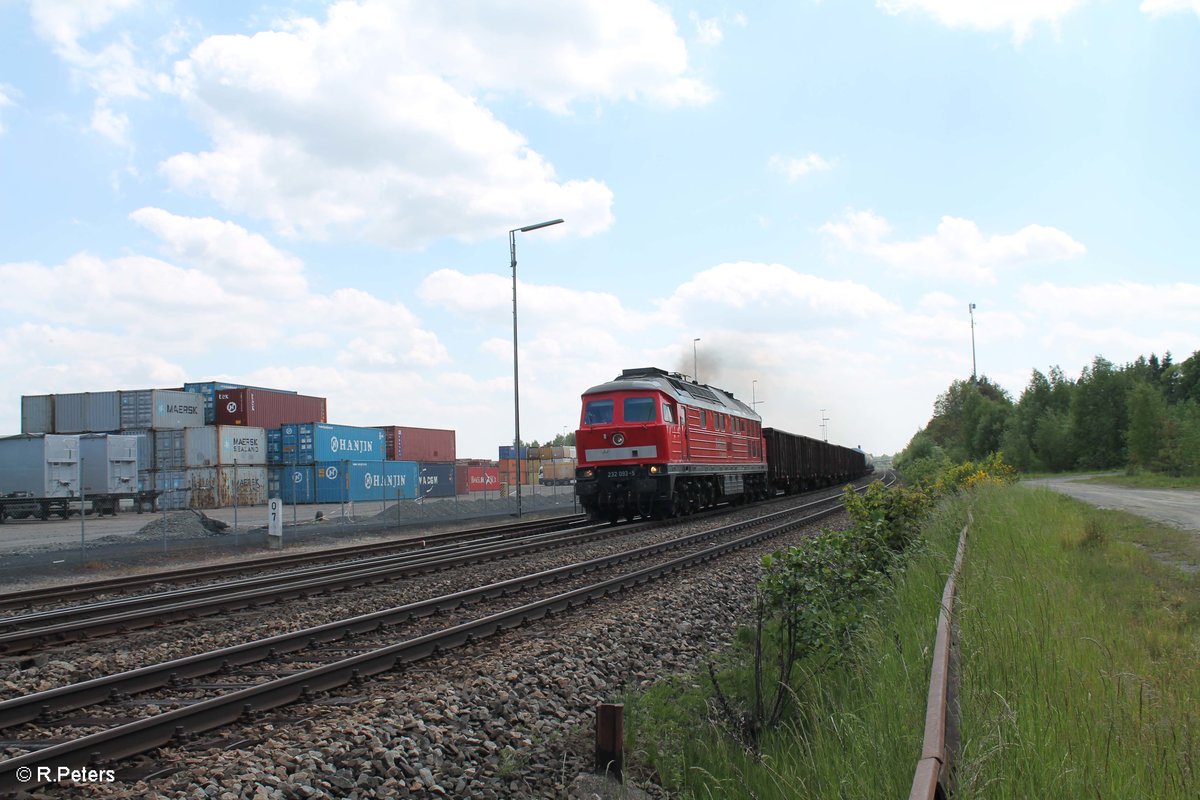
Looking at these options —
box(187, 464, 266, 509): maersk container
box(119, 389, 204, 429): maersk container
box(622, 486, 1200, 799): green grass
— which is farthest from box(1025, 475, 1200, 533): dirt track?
box(119, 389, 204, 429): maersk container

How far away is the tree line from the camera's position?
3841 cm

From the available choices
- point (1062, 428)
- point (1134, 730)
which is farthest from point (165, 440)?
point (1062, 428)

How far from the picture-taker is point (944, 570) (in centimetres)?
742

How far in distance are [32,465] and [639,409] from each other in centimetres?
2915

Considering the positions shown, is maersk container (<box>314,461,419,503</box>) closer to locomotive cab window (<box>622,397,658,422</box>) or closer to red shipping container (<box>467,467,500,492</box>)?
red shipping container (<box>467,467,500,492</box>)

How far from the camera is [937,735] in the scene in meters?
2.83

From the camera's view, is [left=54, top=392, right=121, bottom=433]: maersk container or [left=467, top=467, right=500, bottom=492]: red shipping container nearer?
[left=54, top=392, right=121, bottom=433]: maersk container

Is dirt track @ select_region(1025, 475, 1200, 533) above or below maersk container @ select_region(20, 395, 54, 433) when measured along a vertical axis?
below

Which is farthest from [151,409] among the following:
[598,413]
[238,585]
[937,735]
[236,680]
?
[937,735]

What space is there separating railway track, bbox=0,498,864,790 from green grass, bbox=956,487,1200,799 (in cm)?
448

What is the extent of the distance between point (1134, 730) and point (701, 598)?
7.28m

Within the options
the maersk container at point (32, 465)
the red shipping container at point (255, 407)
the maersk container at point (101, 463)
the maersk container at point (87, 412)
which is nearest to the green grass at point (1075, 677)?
the maersk container at point (32, 465)

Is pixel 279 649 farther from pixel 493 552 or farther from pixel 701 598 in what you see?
pixel 493 552

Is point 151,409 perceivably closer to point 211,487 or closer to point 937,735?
point 211,487
